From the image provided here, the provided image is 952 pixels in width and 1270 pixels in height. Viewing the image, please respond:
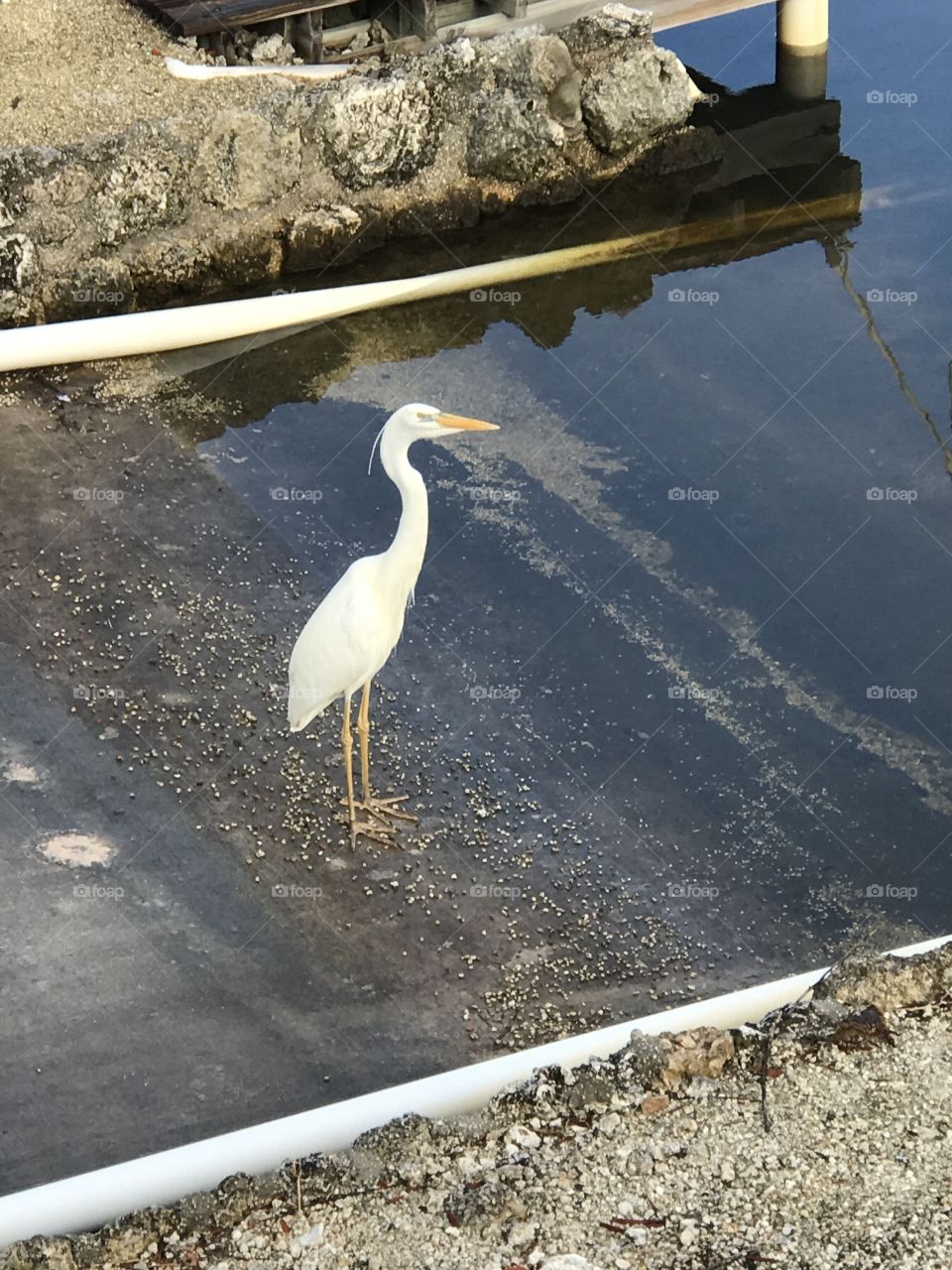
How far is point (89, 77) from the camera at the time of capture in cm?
1578

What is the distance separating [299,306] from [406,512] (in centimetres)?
617

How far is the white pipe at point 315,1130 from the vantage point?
22.9 feet

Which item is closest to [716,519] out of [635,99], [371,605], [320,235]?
[371,605]

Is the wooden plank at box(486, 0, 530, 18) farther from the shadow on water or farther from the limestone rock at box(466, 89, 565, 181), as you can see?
the shadow on water

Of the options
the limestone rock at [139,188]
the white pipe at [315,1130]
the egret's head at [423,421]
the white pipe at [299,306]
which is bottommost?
the white pipe at [315,1130]

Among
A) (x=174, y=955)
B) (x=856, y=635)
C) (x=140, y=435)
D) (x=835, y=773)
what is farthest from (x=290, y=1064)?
(x=140, y=435)

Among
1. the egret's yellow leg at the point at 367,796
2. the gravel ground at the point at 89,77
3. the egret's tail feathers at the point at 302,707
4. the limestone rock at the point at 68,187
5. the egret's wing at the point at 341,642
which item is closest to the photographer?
the egret's wing at the point at 341,642

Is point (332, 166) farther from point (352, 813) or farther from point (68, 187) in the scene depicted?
point (352, 813)

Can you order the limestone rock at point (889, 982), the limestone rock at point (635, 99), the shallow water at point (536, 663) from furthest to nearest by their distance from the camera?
the limestone rock at point (635, 99)
the shallow water at point (536, 663)
the limestone rock at point (889, 982)

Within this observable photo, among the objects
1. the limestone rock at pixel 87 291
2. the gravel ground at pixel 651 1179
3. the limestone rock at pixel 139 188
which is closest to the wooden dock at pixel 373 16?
the limestone rock at pixel 139 188

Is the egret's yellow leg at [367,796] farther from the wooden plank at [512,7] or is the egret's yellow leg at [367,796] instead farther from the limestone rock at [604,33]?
the wooden plank at [512,7]

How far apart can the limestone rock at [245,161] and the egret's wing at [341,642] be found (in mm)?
7108

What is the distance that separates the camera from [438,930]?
29.5ft

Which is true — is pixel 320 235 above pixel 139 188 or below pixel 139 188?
below
